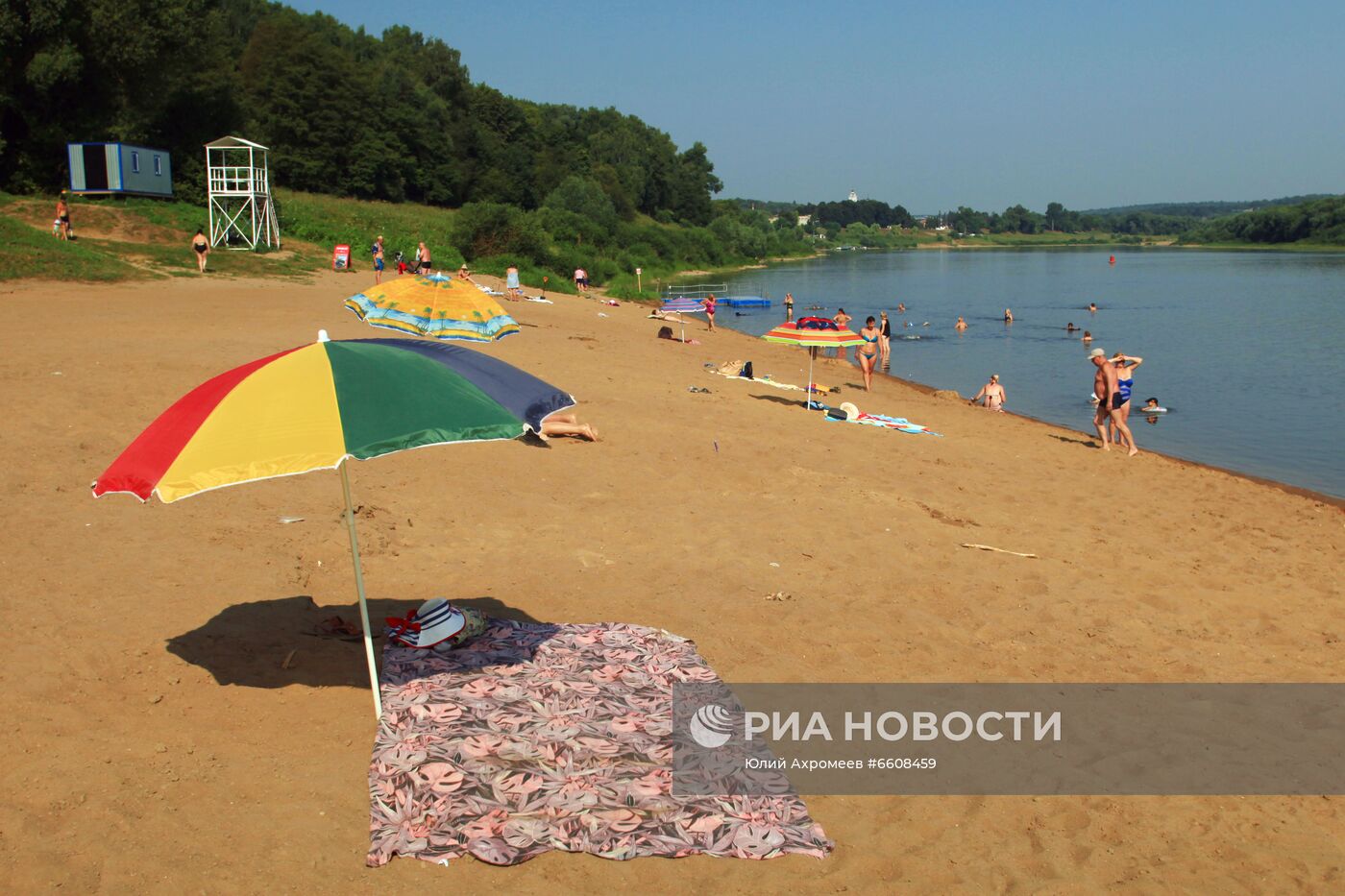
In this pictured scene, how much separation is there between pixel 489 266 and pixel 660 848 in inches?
1573

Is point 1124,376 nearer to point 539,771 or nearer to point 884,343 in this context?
point 884,343

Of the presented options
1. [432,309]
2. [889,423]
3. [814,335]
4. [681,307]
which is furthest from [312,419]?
[681,307]

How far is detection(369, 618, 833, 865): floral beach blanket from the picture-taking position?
4754 millimetres

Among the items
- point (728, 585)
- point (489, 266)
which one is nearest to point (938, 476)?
point (728, 585)

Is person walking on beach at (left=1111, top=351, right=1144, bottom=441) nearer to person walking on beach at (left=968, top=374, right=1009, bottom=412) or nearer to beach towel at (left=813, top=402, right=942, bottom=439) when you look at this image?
beach towel at (left=813, top=402, right=942, bottom=439)

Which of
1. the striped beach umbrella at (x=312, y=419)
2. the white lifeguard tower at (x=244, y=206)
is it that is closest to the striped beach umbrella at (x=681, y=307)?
the white lifeguard tower at (x=244, y=206)

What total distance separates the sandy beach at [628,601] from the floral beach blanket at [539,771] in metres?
0.12

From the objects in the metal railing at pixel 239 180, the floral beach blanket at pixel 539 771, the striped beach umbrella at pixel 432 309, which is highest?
the metal railing at pixel 239 180

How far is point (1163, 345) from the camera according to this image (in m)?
37.2

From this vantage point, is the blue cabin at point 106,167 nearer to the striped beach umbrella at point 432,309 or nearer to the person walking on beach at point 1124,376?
the striped beach umbrella at point 432,309

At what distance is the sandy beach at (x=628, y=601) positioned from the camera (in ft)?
15.6

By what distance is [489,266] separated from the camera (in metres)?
42.8

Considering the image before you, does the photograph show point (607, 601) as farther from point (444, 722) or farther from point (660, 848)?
point (660, 848)

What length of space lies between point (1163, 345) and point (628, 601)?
34.8 metres
